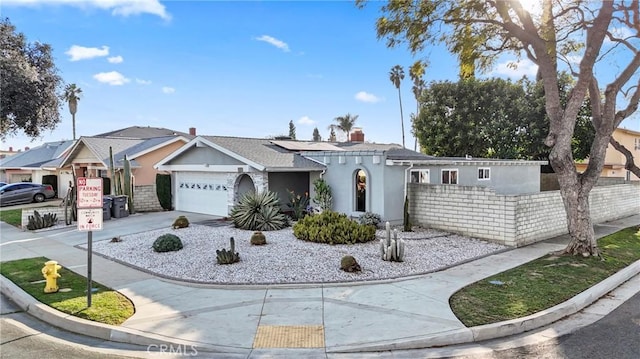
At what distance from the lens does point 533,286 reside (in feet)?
28.6

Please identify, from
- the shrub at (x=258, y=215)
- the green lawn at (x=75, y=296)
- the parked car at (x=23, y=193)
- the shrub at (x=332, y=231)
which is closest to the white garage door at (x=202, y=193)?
the shrub at (x=258, y=215)

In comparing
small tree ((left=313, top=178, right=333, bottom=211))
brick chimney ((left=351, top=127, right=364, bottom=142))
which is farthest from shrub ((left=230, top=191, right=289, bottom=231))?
brick chimney ((left=351, top=127, right=364, bottom=142))

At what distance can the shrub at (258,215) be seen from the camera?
1540 centimetres

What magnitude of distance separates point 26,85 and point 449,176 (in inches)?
765

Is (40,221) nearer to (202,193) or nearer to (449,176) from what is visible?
(202,193)

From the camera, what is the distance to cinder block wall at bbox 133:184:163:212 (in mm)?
22391

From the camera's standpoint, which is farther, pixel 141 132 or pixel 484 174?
pixel 141 132

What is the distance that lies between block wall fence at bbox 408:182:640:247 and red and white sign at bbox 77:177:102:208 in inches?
453

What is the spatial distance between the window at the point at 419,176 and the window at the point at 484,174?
14.4ft

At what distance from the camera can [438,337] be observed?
6.15 m

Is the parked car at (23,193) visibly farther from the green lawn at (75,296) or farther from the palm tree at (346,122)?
the palm tree at (346,122)

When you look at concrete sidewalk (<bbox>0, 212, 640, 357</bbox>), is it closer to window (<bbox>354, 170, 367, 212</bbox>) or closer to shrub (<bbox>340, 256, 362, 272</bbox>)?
shrub (<bbox>340, 256, 362, 272</bbox>)

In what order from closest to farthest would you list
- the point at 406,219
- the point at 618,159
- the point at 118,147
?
1. the point at 406,219
2. the point at 118,147
3. the point at 618,159

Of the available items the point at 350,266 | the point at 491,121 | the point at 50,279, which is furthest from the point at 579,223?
the point at 491,121
